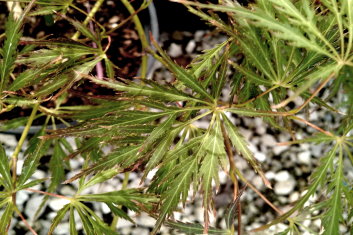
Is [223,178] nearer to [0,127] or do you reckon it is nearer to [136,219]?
[136,219]

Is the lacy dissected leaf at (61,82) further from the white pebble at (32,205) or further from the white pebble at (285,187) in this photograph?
the white pebble at (285,187)

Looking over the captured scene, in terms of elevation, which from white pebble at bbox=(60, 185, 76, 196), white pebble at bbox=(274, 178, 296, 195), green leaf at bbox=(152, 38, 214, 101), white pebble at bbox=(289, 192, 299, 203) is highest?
green leaf at bbox=(152, 38, 214, 101)

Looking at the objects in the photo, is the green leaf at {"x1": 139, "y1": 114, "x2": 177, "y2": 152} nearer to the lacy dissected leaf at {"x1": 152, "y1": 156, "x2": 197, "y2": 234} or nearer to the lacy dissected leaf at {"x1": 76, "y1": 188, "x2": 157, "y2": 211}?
the lacy dissected leaf at {"x1": 152, "y1": 156, "x2": 197, "y2": 234}

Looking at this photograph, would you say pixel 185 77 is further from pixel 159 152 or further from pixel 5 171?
pixel 5 171

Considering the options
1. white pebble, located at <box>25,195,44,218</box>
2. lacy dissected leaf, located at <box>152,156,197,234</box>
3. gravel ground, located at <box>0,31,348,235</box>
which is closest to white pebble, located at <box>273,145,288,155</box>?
gravel ground, located at <box>0,31,348,235</box>

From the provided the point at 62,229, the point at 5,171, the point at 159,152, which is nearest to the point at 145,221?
the point at 62,229

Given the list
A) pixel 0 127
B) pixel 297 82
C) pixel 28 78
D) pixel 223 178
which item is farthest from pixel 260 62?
pixel 223 178

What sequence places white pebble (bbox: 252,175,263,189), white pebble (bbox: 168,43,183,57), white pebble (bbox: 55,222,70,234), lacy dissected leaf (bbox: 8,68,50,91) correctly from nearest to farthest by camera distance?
lacy dissected leaf (bbox: 8,68,50,91), white pebble (bbox: 55,222,70,234), white pebble (bbox: 252,175,263,189), white pebble (bbox: 168,43,183,57)
